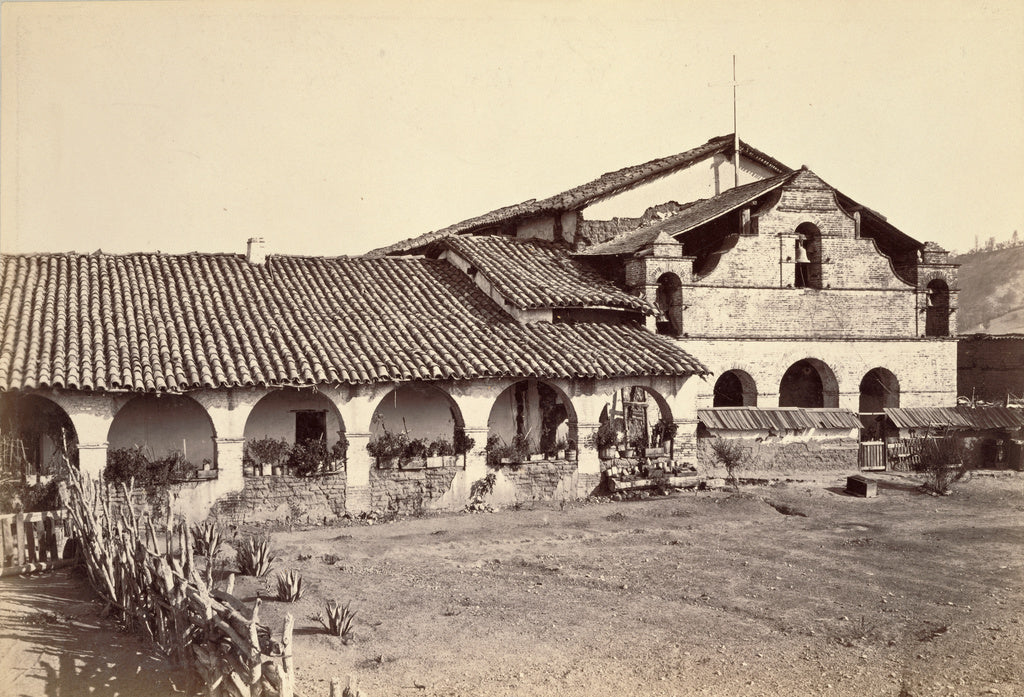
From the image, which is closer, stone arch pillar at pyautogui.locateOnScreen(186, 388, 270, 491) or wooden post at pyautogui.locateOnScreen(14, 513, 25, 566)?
wooden post at pyautogui.locateOnScreen(14, 513, 25, 566)

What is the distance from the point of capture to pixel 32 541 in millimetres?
14008

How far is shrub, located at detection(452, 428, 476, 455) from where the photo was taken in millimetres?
19141

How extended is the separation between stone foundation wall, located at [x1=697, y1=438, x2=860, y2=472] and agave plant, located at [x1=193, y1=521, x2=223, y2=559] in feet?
38.1

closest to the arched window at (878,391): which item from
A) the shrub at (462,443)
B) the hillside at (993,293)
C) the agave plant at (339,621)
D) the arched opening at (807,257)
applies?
the arched opening at (807,257)

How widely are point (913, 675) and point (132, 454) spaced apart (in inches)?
531

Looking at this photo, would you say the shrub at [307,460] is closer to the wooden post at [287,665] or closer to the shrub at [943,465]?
the wooden post at [287,665]

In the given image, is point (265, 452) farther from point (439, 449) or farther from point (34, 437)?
point (34, 437)

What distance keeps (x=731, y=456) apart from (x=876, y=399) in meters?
6.85

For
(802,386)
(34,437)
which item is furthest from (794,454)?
(34,437)

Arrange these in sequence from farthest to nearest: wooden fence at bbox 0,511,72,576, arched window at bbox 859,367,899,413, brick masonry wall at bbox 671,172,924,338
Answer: arched window at bbox 859,367,899,413
brick masonry wall at bbox 671,172,924,338
wooden fence at bbox 0,511,72,576

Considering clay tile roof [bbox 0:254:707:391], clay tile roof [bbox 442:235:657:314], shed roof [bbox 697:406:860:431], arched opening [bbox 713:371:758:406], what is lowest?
shed roof [bbox 697:406:860:431]

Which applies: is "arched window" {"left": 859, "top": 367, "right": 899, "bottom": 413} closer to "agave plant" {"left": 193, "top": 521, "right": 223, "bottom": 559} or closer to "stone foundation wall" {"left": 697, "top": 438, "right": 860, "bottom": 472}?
"stone foundation wall" {"left": 697, "top": 438, "right": 860, "bottom": 472}

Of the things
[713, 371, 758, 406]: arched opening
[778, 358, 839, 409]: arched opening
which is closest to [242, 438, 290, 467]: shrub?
[713, 371, 758, 406]: arched opening

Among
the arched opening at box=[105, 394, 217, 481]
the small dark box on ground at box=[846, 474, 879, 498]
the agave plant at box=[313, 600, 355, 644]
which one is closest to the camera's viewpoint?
the agave plant at box=[313, 600, 355, 644]
